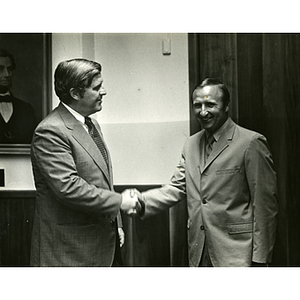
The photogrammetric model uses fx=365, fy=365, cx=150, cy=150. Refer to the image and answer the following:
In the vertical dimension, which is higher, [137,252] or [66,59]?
[66,59]

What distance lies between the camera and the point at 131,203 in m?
1.72

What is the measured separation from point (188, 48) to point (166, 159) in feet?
1.75

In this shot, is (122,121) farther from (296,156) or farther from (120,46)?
(296,156)

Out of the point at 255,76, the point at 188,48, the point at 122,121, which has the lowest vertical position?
the point at 122,121

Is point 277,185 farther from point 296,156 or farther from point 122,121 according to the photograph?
point 122,121

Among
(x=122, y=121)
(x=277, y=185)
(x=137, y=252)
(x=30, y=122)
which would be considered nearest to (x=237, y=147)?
(x=277, y=185)

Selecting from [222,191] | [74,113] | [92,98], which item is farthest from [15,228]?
[222,191]

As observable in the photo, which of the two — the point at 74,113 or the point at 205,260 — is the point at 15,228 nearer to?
the point at 74,113

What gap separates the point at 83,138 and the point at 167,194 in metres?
0.47

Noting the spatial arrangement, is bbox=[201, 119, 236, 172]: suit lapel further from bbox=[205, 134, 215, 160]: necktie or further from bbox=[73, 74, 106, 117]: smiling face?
bbox=[73, 74, 106, 117]: smiling face

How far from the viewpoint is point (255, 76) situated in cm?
173

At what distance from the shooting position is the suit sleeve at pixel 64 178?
163 cm

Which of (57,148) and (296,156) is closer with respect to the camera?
(57,148)

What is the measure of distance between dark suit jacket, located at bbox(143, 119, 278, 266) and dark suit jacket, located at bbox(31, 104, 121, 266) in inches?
8.9
